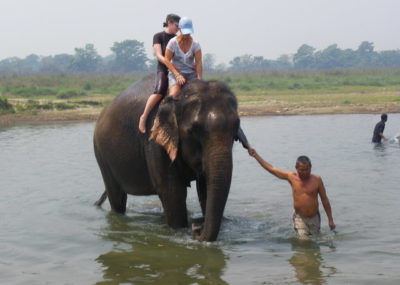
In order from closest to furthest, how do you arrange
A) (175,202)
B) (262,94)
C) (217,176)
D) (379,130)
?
1. (217,176)
2. (175,202)
3. (379,130)
4. (262,94)

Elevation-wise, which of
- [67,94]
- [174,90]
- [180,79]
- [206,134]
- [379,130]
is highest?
[180,79]

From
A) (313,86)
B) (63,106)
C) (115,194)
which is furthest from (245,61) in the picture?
(115,194)

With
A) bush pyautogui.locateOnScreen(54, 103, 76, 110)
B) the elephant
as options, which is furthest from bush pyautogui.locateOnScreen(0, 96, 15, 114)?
the elephant

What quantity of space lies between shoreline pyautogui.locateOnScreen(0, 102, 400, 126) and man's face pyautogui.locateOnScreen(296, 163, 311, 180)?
69.1ft

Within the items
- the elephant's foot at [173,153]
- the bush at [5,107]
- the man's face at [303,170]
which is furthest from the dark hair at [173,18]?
the bush at [5,107]

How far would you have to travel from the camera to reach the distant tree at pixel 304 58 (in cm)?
13725

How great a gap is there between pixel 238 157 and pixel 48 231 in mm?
7721

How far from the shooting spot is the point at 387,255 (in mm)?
7047

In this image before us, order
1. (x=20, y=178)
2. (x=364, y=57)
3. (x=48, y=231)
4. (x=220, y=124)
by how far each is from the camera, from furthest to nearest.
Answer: (x=364, y=57), (x=20, y=178), (x=48, y=231), (x=220, y=124)

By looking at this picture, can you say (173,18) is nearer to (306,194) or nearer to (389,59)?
(306,194)

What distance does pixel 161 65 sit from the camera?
24.8ft

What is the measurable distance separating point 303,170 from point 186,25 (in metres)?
2.00

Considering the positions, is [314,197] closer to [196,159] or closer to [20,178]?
[196,159]

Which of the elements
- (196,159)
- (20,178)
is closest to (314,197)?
(196,159)
